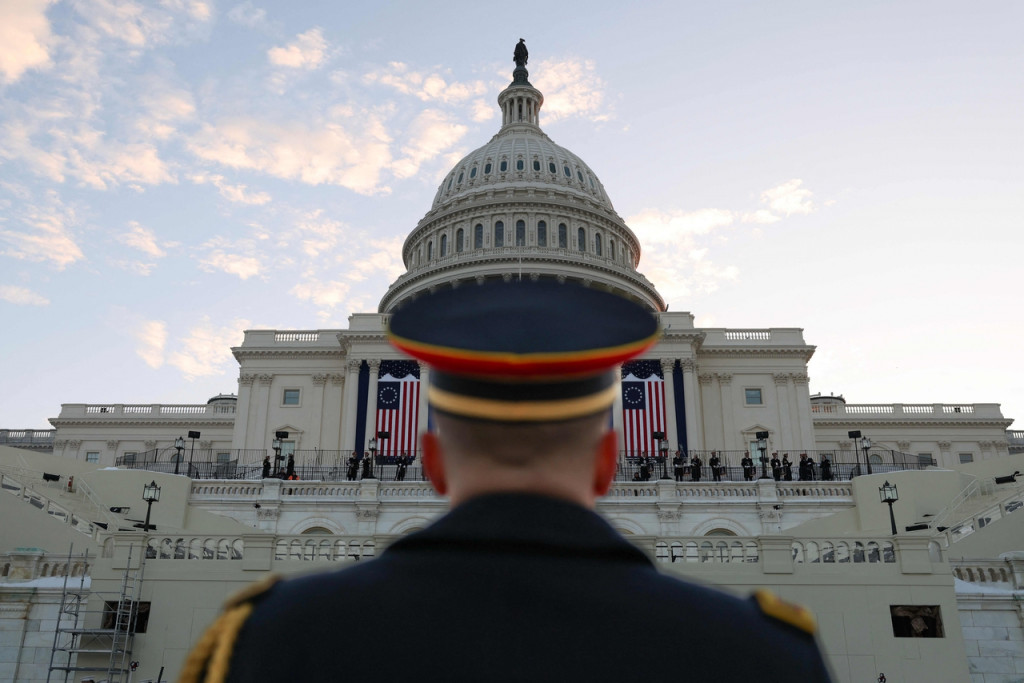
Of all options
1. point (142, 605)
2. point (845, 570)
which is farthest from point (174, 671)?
point (845, 570)

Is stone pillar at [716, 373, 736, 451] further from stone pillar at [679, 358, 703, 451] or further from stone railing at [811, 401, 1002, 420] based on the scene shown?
stone railing at [811, 401, 1002, 420]

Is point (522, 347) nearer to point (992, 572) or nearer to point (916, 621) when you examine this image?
point (916, 621)

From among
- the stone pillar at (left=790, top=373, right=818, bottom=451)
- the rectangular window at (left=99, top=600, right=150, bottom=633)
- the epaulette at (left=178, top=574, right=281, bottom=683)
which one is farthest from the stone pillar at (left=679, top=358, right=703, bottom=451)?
the epaulette at (left=178, top=574, right=281, bottom=683)

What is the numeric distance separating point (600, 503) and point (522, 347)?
114 feet

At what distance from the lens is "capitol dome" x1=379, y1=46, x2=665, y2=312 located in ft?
237

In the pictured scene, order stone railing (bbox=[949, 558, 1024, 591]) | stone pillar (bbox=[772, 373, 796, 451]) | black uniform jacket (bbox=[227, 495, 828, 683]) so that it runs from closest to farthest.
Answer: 1. black uniform jacket (bbox=[227, 495, 828, 683])
2. stone railing (bbox=[949, 558, 1024, 591])
3. stone pillar (bbox=[772, 373, 796, 451])

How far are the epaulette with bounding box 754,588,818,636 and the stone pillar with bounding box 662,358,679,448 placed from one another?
175ft

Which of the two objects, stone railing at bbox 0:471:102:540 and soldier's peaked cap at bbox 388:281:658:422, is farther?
stone railing at bbox 0:471:102:540

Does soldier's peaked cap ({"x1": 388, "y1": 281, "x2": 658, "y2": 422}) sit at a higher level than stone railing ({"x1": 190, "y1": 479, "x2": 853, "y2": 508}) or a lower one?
lower

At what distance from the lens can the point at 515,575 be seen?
1.99 meters

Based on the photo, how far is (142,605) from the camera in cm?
1958

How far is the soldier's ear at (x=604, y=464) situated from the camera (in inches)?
91.4

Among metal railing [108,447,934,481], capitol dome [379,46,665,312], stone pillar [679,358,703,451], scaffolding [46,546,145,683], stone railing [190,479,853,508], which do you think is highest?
capitol dome [379,46,665,312]

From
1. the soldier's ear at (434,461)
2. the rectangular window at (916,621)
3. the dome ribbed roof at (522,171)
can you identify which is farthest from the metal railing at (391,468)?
the soldier's ear at (434,461)
